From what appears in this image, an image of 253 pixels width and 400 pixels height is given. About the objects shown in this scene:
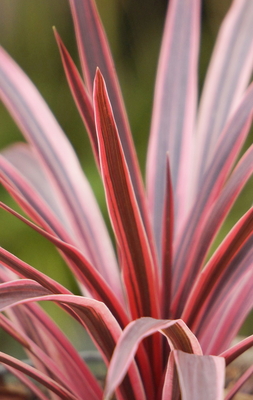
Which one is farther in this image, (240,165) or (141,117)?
(141,117)

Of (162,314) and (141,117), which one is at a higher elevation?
(141,117)

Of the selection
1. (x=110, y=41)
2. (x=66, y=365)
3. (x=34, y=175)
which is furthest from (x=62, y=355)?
(x=110, y=41)

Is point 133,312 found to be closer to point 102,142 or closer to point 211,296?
point 211,296

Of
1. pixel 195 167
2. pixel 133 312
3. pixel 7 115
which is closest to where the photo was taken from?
pixel 133 312

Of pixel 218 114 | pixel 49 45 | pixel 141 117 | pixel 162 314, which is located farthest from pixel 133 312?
pixel 49 45

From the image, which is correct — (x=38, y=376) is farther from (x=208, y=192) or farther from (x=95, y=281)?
(x=208, y=192)

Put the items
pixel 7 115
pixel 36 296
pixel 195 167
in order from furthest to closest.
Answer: pixel 7 115 → pixel 195 167 → pixel 36 296

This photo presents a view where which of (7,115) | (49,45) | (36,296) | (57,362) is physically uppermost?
(49,45)

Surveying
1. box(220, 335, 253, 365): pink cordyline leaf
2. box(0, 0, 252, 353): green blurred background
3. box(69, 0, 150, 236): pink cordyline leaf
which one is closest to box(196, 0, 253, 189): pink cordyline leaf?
box(69, 0, 150, 236): pink cordyline leaf
